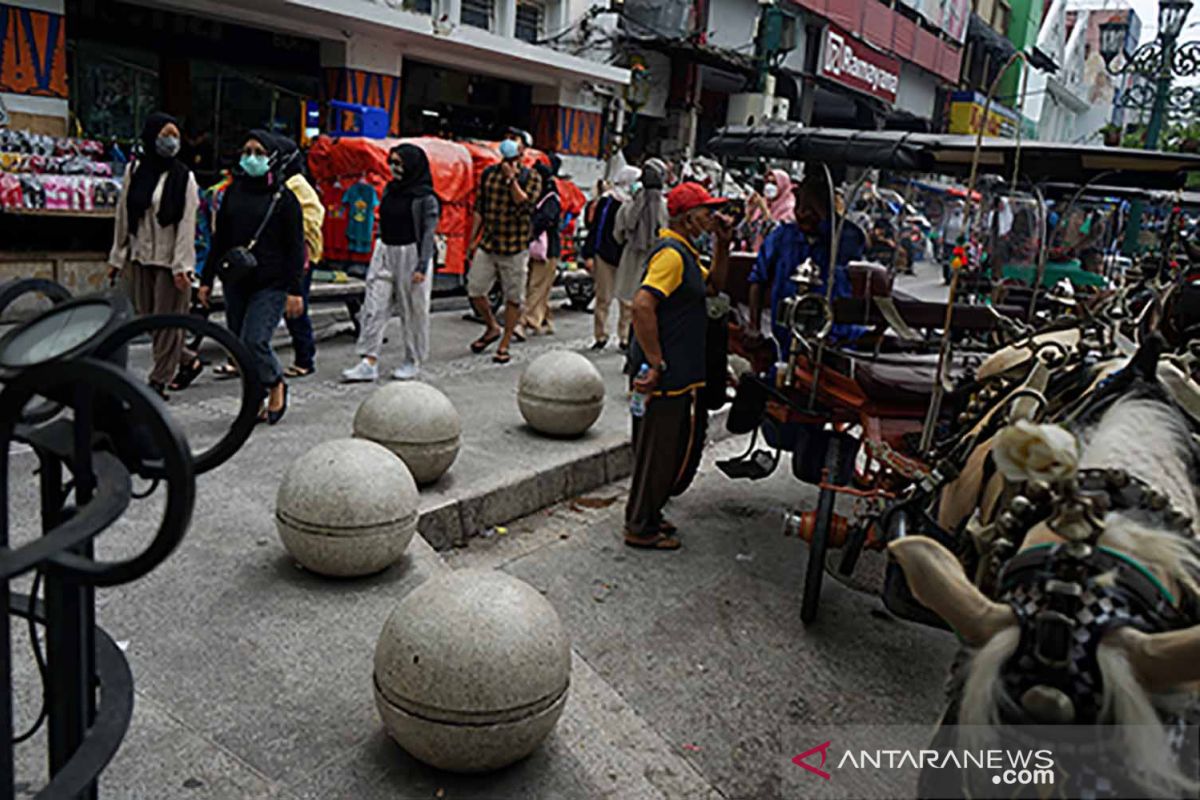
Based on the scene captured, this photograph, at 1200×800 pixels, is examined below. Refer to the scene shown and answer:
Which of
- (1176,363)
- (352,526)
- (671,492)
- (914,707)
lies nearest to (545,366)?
(671,492)

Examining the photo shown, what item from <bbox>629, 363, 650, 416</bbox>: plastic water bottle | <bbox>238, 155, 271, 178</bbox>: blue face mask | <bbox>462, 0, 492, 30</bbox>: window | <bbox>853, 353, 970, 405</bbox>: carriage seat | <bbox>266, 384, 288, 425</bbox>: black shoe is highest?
<bbox>462, 0, 492, 30</bbox>: window

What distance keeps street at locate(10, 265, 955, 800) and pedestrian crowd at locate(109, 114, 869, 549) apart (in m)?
0.61

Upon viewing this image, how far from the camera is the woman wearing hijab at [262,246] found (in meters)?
7.04

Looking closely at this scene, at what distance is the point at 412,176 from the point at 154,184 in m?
2.08

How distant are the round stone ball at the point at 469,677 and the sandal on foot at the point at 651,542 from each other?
258cm

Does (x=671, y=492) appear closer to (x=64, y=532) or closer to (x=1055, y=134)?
(x=64, y=532)

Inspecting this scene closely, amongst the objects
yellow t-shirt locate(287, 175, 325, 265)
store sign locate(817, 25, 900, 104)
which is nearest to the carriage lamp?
yellow t-shirt locate(287, 175, 325, 265)

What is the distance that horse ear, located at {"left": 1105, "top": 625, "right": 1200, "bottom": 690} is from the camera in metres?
1.40

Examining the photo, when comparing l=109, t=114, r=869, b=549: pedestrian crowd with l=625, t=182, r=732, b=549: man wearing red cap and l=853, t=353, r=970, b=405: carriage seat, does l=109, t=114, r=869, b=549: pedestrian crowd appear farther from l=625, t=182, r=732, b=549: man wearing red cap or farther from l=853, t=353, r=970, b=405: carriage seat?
l=853, t=353, r=970, b=405: carriage seat

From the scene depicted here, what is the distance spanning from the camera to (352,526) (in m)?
4.63

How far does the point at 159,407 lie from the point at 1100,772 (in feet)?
5.14

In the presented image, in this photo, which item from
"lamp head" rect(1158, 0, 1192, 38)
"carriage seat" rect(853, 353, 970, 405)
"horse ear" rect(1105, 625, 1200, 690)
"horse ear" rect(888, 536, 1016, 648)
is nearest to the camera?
"horse ear" rect(1105, 625, 1200, 690)

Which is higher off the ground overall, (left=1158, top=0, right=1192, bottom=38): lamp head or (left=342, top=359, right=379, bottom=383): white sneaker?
(left=1158, top=0, right=1192, bottom=38): lamp head

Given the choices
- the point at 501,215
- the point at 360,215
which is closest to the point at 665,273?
the point at 501,215
